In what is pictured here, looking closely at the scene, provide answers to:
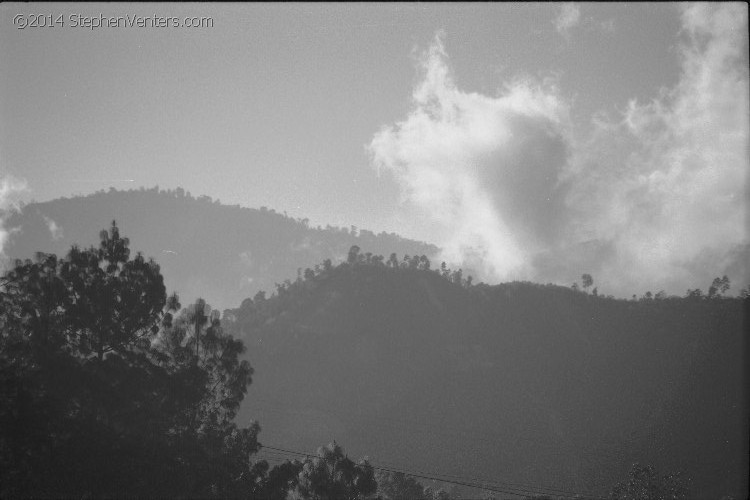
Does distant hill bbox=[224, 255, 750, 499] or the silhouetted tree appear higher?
distant hill bbox=[224, 255, 750, 499]

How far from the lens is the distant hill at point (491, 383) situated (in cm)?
13375

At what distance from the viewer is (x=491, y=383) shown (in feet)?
566

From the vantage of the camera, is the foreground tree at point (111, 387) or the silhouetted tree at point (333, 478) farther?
the silhouetted tree at point (333, 478)

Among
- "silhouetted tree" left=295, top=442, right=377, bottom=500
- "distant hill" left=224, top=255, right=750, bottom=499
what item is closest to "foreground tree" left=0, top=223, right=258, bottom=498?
"silhouetted tree" left=295, top=442, right=377, bottom=500

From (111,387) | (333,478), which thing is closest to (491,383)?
(333,478)

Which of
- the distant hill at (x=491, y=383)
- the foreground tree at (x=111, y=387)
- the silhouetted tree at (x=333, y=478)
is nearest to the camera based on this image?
the foreground tree at (x=111, y=387)

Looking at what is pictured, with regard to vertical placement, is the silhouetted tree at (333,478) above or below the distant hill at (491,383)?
below

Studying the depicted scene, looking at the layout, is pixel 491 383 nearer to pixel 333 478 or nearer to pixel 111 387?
pixel 333 478

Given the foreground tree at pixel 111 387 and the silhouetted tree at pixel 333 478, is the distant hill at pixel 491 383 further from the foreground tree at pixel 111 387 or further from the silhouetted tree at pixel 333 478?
the foreground tree at pixel 111 387

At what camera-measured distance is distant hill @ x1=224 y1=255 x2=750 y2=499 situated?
13375 cm

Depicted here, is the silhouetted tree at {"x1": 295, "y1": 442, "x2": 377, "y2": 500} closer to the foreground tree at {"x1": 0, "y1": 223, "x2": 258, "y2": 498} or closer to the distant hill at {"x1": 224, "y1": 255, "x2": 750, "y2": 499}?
the foreground tree at {"x1": 0, "y1": 223, "x2": 258, "y2": 498}

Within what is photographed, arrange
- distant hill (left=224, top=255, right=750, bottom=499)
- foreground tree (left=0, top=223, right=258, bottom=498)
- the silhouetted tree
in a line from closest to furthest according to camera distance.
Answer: foreground tree (left=0, top=223, right=258, bottom=498) < the silhouetted tree < distant hill (left=224, top=255, right=750, bottom=499)

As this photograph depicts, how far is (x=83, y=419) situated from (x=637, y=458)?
Answer: 159 metres

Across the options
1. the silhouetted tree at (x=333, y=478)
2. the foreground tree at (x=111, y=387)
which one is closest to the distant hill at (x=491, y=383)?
the silhouetted tree at (x=333, y=478)
